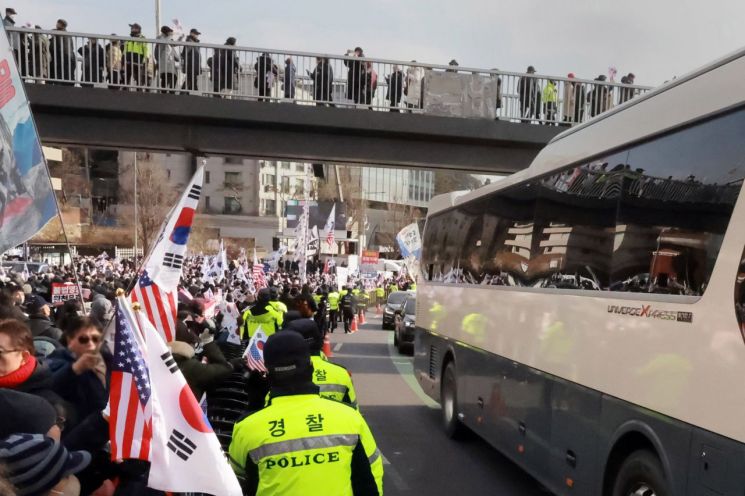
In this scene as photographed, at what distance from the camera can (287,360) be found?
3461 millimetres

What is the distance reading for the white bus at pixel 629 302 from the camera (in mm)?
4480

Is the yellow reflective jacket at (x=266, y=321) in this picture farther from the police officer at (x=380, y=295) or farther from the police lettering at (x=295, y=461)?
the police officer at (x=380, y=295)

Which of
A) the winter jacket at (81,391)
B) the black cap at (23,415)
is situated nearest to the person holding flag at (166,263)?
the winter jacket at (81,391)

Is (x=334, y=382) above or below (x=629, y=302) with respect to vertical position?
below

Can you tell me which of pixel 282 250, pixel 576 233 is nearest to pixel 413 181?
pixel 282 250

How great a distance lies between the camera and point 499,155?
61.5 feet

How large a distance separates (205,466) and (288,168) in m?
108

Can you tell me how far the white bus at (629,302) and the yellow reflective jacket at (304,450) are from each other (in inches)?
86.9

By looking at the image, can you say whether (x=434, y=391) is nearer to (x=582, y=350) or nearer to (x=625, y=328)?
(x=582, y=350)

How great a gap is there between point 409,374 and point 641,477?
42.1ft

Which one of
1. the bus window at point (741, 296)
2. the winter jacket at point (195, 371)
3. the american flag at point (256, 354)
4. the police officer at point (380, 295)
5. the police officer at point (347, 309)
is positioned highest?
the bus window at point (741, 296)

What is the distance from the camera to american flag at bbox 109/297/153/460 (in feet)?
12.5

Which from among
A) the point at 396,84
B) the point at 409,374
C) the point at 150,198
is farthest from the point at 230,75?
the point at 150,198

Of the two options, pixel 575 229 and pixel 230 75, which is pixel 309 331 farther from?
pixel 230 75
